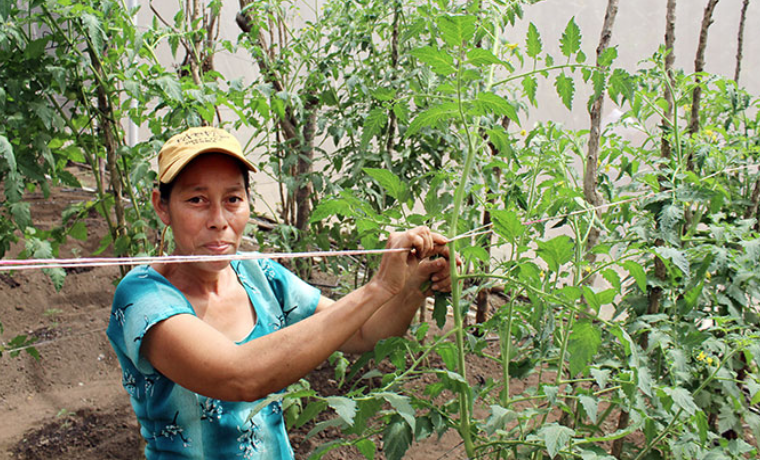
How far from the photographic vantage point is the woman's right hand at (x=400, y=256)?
3.62ft

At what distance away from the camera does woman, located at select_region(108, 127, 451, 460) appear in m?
1.01

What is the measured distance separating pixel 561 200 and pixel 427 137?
48.6 inches

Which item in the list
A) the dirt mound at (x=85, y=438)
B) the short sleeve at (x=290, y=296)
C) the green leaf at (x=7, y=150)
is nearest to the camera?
the short sleeve at (x=290, y=296)

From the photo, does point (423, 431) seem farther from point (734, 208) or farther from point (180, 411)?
point (734, 208)

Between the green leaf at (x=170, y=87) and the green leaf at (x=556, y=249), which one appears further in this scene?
the green leaf at (x=170, y=87)

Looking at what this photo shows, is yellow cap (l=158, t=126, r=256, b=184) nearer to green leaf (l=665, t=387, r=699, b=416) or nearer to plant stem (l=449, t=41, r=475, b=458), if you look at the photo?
plant stem (l=449, t=41, r=475, b=458)

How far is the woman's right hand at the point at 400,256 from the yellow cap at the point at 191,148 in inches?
13.2

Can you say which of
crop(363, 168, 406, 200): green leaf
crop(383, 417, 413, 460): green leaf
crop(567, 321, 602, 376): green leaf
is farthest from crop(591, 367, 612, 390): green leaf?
crop(363, 168, 406, 200): green leaf

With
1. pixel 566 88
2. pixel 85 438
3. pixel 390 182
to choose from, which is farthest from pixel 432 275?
pixel 85 438

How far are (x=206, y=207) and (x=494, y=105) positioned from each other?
21.6 inches

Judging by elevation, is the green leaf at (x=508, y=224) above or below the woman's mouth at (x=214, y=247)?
above

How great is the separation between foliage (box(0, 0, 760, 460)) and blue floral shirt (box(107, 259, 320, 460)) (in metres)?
0.14

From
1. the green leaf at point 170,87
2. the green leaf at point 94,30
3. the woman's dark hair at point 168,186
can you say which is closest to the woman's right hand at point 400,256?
the woman's dark hair at point 168,186

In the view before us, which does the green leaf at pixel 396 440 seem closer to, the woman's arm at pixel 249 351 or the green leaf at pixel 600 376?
the woman's arm at pixel 249 351
